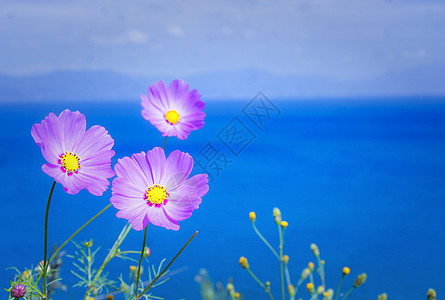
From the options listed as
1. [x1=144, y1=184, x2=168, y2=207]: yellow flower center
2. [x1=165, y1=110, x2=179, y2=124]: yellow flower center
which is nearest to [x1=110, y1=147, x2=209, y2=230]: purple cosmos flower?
[x1=144, y1=184, x2=168, y2=207]: yellow flower center

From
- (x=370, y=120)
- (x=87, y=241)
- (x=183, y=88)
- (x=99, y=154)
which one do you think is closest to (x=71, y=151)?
(x=99, y=154)

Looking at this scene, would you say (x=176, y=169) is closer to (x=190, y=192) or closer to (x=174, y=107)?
(x=190, y=192)

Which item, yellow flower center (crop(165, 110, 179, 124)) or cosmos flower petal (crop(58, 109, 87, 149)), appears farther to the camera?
yellow flower center (crop(165, 110, 179, 124))

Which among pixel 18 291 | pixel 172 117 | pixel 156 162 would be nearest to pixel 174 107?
pixel 172 117

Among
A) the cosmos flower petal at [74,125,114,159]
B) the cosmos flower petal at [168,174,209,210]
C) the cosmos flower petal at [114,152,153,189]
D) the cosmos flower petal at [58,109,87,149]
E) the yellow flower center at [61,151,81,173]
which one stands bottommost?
the cosmos flower petal at [168,174,209,210]

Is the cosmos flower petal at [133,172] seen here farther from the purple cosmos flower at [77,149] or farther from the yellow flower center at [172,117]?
the yellow flower center at [172,117]

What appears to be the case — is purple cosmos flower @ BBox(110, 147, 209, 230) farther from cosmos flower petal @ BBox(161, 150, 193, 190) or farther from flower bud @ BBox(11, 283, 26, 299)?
A: flower bud @ BBox(11, 283, 26, 299)

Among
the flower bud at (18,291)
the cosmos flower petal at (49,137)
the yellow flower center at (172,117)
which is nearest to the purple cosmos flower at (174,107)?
the yellow flower center at (172,117)

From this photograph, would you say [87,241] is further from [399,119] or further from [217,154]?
[399,119]
